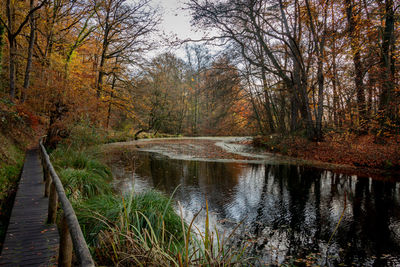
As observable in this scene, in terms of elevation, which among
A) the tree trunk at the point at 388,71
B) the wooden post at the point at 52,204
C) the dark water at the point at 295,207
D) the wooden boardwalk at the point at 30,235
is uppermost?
the tree trunk at the point at 388,71

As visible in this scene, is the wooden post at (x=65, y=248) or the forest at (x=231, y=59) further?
the forest at (x=231, y=59)

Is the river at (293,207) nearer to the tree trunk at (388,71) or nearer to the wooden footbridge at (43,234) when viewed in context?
the wooden footbridge at (43,234)

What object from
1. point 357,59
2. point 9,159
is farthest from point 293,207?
point 357,59

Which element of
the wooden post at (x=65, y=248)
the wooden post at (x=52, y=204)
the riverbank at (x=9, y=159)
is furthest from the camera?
the riverbank at (x=9, y=159)

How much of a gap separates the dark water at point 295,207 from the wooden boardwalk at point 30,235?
1369 millimetres

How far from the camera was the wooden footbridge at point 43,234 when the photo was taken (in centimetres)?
174

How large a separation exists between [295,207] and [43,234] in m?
5.36

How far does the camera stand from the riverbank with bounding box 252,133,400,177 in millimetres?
9453

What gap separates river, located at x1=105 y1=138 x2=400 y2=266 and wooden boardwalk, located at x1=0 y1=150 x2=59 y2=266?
4.24ft

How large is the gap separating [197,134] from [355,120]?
1050 inches

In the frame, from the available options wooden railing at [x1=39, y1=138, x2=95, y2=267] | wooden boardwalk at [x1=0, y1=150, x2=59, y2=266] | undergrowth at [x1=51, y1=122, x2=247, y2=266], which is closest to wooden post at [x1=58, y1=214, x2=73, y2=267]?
wooden railing at [x1=39, y1=138, x2=95, y2=267]

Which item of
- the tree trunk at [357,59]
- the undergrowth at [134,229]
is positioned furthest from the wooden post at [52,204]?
the tree trunk at [357,59]

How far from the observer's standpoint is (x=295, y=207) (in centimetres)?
592

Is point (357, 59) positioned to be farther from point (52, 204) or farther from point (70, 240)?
point (70, 240)
